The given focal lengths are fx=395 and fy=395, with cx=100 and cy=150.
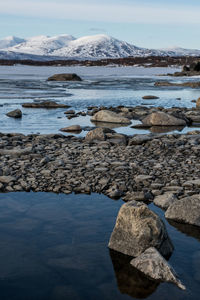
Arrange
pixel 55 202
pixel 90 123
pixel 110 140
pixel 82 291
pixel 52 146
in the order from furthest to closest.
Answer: pixel 90 123 < pixel 110 140 < pixel 52 146 < pixel 55 202 < pixel 82 291

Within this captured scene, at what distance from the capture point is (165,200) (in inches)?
319

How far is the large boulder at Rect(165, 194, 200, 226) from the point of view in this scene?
7280mm

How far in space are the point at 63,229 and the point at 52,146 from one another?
6.49m

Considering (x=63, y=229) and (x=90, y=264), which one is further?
(x=63, y=229)

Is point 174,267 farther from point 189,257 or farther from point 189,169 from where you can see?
point 189,169

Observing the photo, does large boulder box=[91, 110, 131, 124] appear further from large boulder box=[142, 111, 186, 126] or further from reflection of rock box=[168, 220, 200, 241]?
reflection of rock box=[168, 220, 200, 241]

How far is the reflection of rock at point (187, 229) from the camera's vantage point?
691cm

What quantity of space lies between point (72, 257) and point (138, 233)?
42.4 inches

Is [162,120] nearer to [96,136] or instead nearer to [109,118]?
[109,118]

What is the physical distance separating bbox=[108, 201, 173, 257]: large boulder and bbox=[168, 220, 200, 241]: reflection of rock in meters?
0.77

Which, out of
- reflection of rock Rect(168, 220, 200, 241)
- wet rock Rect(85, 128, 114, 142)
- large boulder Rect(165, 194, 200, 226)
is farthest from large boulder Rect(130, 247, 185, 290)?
wet rock Rect(85, 128, 114, 142)

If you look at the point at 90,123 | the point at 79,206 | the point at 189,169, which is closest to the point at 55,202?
the point at 79,206

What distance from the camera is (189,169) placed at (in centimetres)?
1029

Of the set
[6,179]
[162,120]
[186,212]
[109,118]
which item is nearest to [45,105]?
[109,118]
